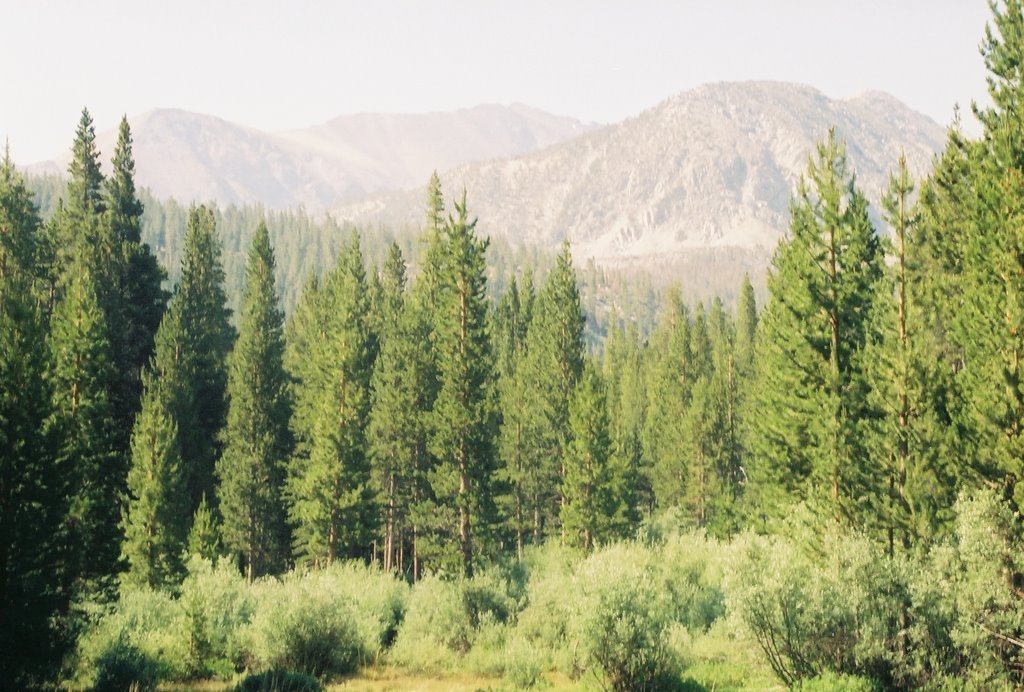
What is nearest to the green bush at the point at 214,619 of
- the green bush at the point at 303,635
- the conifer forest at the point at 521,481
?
the conifer forest at the point at 521,481

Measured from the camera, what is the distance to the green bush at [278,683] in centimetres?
2031

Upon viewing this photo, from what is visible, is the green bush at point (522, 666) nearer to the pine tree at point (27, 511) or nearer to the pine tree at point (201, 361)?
the pine tree at point (27, 511)

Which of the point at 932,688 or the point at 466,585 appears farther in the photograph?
the point at 466,585

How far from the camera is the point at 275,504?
49.3 metres

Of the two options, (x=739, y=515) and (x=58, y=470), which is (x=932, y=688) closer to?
(x=58, y=470)

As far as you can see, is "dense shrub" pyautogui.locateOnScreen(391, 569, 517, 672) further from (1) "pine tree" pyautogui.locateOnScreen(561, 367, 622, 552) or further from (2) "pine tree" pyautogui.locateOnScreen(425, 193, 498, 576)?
(1) "pine tree" pyautogui.locateOnScreen(561, 367, 622, 552)

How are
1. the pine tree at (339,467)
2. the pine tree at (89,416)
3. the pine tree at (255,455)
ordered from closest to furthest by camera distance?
the pine tree at (89,416) → the pine tree at (339,467) → the pine tree at (255,455)

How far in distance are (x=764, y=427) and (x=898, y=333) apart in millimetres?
8732

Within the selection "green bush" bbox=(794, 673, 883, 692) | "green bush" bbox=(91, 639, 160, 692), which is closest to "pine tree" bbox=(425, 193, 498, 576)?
"green bush" bbox=(91, 639, 160, 692)

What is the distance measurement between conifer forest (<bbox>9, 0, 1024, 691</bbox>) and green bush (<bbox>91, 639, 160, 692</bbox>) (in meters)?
0.09

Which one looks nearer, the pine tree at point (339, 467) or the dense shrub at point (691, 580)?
the dense shrub at point (691, 580)

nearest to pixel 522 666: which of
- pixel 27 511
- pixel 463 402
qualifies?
pixel 27 511

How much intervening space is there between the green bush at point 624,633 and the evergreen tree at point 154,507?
72.8 ft

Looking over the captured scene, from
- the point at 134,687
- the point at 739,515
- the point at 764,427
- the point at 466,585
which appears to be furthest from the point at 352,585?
the point at 739,515
